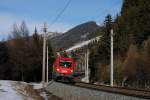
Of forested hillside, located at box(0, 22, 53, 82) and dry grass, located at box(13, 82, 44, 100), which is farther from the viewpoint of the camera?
forested hillside, located at box(0, 22, 53, 82)

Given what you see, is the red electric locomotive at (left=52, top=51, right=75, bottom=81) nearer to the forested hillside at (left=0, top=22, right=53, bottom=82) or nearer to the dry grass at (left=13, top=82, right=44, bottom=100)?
the dry grass at (left=13, top=82, right=44, bottom=100)

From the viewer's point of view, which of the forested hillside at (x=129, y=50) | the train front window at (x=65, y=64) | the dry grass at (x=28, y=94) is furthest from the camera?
the forested hillside at (x=129, y=50)

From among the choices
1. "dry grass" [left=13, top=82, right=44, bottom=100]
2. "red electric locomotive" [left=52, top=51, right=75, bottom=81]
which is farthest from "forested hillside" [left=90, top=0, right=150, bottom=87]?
"dry grass" [left=13, top=82, right=44, bottom=100]

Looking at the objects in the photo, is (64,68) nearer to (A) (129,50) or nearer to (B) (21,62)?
(A) (129,50)

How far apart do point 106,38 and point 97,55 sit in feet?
16.5

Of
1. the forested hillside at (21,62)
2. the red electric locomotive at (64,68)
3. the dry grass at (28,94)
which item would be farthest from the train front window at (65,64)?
the forested hillside at (21,62)

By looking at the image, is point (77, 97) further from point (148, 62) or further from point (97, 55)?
point (97, 55)

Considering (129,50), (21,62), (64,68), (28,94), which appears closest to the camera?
(28,94)

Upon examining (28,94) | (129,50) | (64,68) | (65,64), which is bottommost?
(28,94)

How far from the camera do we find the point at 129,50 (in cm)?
7038

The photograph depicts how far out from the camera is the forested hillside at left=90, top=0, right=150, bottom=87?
60438 mm

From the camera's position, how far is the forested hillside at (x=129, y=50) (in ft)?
198

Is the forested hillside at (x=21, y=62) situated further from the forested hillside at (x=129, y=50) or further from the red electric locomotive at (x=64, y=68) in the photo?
the red electric locomotive at (x=64, y=68)

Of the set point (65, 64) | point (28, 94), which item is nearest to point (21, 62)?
point (65, 64)
